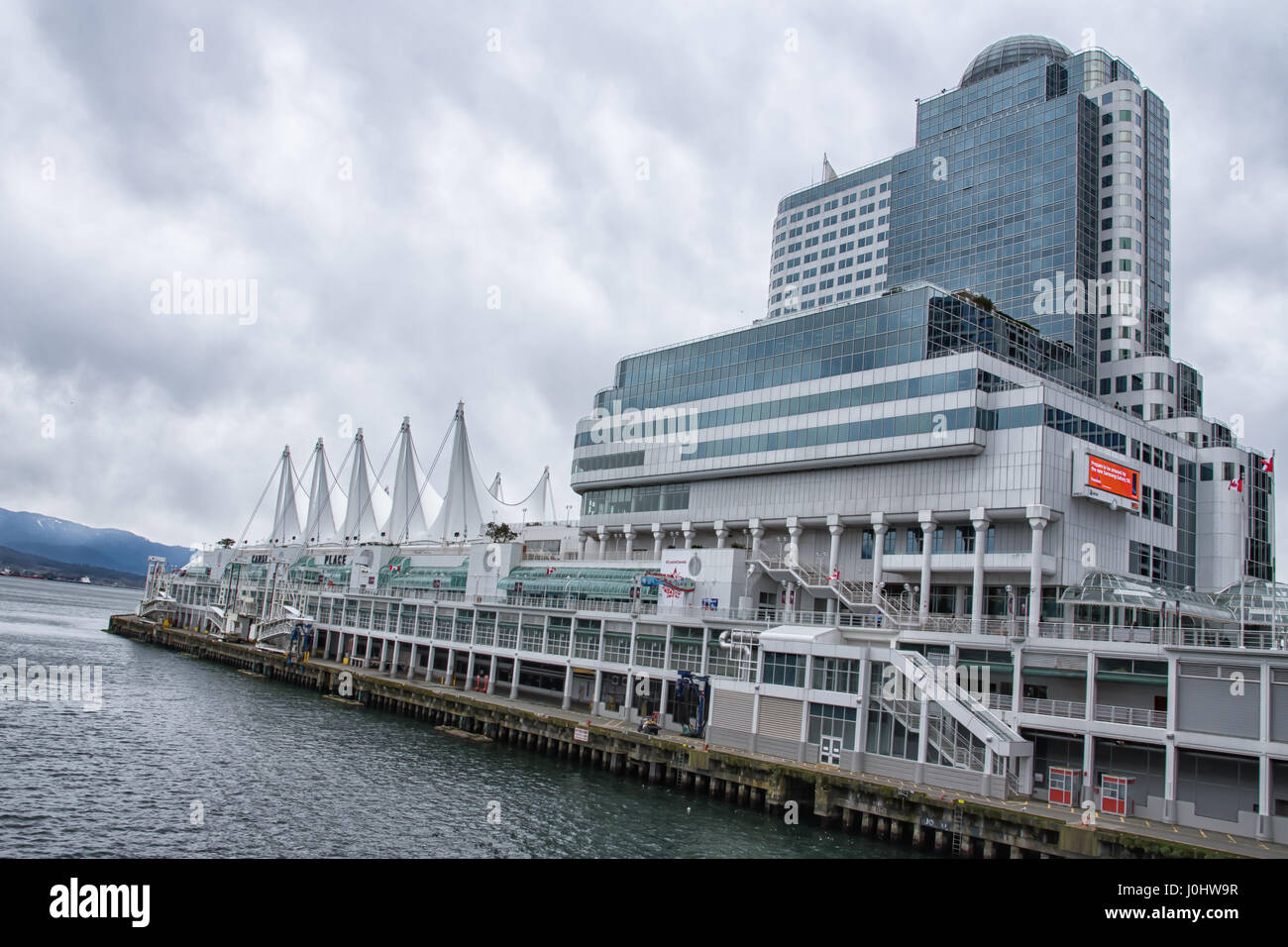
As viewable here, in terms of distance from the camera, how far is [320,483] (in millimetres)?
176500

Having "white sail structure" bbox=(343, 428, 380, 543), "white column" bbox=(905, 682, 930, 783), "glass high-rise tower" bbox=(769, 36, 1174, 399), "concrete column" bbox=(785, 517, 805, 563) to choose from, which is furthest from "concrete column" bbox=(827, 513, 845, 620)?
"white sail structure" bbox=(343, 428, 380, 543)

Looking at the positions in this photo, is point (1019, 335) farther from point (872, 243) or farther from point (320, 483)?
point (320, 483)

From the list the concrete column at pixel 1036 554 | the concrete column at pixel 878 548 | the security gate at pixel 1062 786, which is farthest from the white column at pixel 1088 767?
the concrete column at pixel 878 548

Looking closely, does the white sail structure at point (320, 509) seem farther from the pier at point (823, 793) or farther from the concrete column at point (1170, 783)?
the concrete column at point (1170, 783)

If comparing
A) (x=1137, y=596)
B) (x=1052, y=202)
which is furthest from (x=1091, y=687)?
(x=1052, y=202)

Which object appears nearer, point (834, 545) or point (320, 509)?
point (834, 545)

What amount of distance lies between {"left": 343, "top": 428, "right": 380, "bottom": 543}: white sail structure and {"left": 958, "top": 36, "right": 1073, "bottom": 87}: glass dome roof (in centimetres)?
11664

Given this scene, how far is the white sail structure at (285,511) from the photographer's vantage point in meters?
186

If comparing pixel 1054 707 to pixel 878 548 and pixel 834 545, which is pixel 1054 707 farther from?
pixel 834 545

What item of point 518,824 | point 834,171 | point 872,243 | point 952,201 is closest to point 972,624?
point 518,824

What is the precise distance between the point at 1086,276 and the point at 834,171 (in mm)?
68941

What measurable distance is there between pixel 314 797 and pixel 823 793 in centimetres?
2800

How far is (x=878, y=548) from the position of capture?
73562 millimetres

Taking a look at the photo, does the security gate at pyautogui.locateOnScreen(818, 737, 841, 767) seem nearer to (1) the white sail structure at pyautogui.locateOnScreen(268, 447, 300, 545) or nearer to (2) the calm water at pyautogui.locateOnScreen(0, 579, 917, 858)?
(2) the calm water at pyautogui.locateOnScreen(0, 579, 917, 858)
